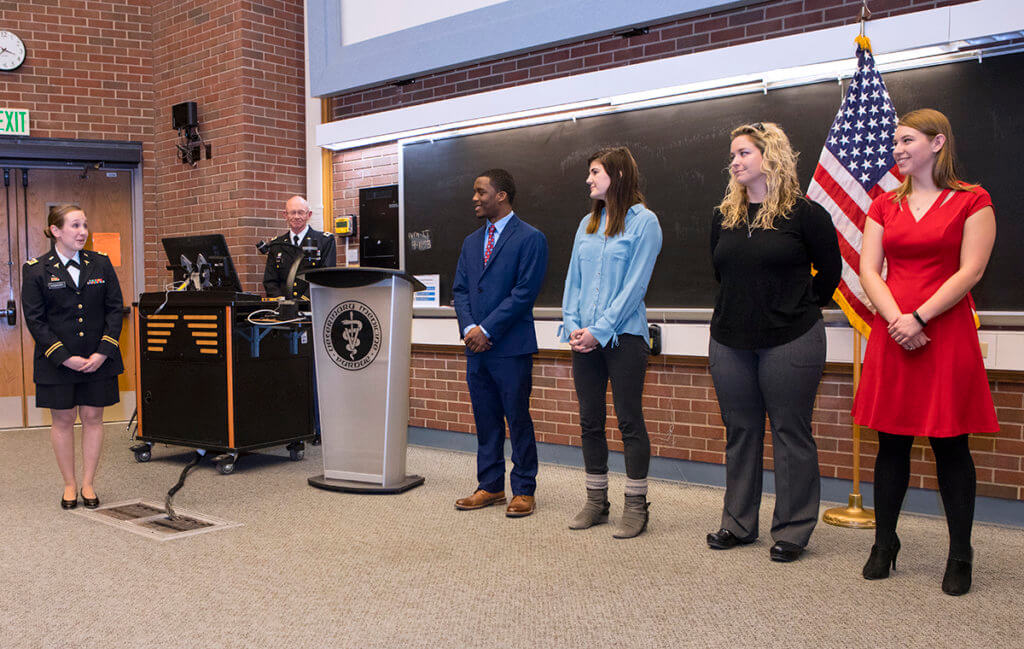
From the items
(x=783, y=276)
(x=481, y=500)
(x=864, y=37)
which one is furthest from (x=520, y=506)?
(x=864, y=37)

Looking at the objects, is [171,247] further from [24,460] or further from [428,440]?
[428,440]

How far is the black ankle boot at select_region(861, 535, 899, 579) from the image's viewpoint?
313 centimetres

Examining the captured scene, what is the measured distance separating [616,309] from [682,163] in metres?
1.71

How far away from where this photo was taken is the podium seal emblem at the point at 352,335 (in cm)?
449

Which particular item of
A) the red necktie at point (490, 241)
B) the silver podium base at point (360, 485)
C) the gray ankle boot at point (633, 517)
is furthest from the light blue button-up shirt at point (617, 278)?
the silver podium base at point (360, 485)

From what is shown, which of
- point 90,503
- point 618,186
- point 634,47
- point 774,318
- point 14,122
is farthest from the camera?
point 14,122

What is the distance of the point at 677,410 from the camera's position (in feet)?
16.3

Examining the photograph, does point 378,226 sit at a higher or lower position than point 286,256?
A: higher

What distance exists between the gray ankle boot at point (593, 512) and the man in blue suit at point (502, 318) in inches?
13.0

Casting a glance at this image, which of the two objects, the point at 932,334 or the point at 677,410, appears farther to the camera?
the point at 677,410

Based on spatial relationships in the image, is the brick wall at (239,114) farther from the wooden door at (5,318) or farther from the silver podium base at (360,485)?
the silver podium base at (360,485)

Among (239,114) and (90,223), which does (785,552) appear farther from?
(90,223)

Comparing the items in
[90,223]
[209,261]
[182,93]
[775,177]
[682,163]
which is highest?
[182,93]

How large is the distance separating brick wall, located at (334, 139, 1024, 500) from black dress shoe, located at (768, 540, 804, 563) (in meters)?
1.19
